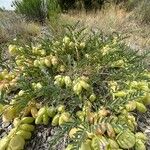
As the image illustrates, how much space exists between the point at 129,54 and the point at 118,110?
89 cm

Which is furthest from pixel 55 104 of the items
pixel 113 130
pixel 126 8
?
pixel 126 8

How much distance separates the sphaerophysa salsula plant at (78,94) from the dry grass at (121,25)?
159cm

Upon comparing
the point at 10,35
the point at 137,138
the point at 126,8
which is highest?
the point at 137,138

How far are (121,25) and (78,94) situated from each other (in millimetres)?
3819

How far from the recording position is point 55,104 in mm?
2713

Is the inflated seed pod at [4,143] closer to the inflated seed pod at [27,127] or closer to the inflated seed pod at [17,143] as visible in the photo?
the inflated seed pod at [17,143]

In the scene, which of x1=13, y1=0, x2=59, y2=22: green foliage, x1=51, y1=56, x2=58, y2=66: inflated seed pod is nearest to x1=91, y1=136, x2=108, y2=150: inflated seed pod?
x1=51, y1=56, x2=58, y2=66: inflated seed pod

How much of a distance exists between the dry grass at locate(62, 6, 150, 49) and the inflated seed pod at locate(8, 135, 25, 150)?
2734 millimetres

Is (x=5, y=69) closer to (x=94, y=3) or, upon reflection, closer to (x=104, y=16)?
(x=104, y=16)

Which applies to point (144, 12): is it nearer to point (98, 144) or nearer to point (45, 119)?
point (45, 119)

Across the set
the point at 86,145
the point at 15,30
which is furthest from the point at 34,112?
the point at 15,30

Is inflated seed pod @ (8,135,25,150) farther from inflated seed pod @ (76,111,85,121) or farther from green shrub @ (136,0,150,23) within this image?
green shrub @ (136,0,150,23)

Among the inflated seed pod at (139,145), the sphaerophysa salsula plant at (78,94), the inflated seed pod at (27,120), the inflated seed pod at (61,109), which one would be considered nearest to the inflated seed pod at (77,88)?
the sphaerophysa salsula plant at (78,94)

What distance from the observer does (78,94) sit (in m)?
2.67
